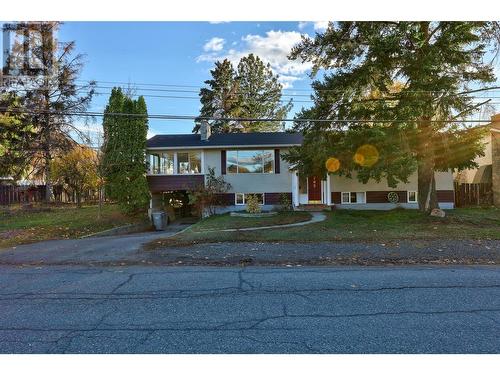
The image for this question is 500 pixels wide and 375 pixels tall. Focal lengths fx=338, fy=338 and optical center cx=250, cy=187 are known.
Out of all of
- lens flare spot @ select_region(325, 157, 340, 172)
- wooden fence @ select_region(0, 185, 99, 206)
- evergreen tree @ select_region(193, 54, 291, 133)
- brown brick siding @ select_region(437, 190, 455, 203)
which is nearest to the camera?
lens flare spot @ select_region(325, 157, 340, 172)

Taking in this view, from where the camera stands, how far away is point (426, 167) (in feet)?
47.8

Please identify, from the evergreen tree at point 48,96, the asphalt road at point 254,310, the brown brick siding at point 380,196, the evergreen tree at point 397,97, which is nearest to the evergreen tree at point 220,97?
the evergreen tree at point 48,96

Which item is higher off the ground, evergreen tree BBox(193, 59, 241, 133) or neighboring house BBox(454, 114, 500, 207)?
evergreen tree BBox(193, 59, 241, 133)

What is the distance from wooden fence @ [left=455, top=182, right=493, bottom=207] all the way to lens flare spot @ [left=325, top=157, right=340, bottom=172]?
33.8 feet

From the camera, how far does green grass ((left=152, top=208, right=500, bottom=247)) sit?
34.3ft

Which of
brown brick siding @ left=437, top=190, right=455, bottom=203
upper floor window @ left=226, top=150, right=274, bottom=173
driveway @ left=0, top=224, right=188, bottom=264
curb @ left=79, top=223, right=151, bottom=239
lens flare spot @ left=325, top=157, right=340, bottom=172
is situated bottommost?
curb @ left=79, top=223, right=151, bottom=239

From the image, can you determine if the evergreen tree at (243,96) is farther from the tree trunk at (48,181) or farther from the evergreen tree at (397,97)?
the evergreen tree at (397,97)

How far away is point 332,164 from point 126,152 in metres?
10.7

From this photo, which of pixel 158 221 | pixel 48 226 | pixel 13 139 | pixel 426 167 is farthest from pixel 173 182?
pixel 13 139

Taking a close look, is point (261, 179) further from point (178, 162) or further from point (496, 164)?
point (496, 164)

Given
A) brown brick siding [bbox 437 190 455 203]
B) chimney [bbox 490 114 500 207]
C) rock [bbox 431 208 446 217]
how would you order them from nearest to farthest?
rock [bbox 431 208 446 217]
brown brick siding [bbox 437 190 455 203]
chimney [bbox 490 114 500 207]

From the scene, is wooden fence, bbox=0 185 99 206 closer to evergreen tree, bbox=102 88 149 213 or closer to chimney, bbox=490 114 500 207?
evergreen tree, bbox=102 88 149 213

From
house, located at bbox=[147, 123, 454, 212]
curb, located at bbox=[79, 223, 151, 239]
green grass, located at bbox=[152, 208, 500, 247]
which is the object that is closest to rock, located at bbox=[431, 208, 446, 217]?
green grass, located at bbox=[152, 208, 500, 247]

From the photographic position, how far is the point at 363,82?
13.6 meters
